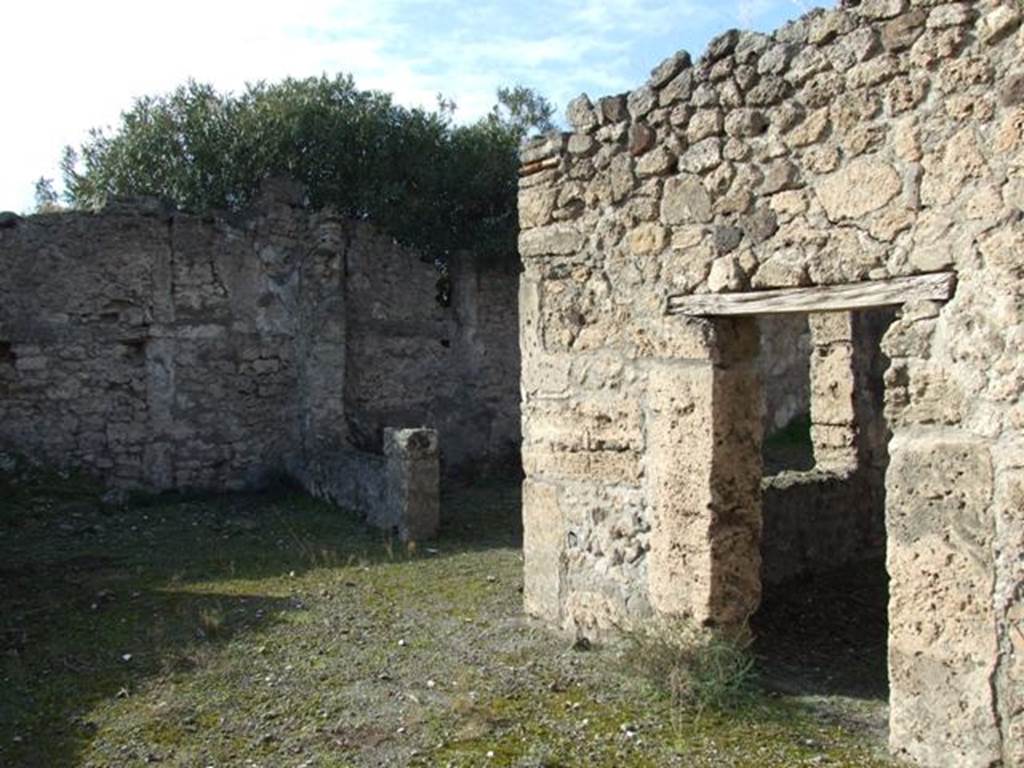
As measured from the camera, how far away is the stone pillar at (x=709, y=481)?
4766 millimetres

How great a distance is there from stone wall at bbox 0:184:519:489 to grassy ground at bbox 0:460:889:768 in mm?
2408

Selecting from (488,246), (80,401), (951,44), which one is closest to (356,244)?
(488,246)

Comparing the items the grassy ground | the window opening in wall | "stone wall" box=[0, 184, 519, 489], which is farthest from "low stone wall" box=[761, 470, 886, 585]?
"stone wall" box=[0, 184, 519, 489]

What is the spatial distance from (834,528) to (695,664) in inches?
126

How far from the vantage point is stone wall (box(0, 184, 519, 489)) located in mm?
10320

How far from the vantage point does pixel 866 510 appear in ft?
25.3

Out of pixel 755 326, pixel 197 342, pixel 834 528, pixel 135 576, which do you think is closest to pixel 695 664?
pixel 755 326

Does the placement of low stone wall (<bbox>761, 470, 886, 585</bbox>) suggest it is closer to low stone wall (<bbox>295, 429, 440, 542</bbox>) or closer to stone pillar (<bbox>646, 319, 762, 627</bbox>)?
stone pillar (<bbox>646, 319, 762, 627</bbox>)

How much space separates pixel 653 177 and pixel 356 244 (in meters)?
7.47

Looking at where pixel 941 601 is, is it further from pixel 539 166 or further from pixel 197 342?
pixel 197 342

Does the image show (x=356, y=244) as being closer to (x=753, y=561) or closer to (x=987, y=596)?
(x=753, y=561)

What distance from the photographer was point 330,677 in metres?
5.04

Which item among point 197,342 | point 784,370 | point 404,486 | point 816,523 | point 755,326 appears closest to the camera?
point 755,326

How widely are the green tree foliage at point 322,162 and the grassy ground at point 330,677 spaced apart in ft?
24.2
